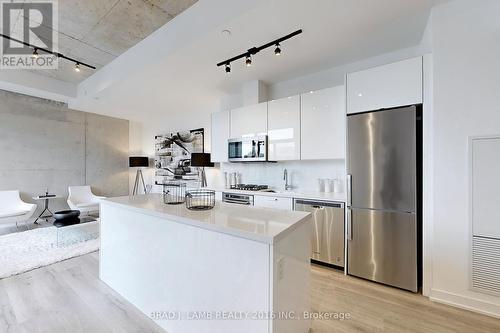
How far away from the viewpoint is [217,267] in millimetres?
1400

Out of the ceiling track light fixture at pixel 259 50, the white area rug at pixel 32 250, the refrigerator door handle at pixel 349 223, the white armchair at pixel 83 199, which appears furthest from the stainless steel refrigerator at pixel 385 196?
the white armchair at pixel 83 199

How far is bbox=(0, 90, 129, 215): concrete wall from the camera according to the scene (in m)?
4.66

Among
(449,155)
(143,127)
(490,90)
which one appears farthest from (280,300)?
(143,127)

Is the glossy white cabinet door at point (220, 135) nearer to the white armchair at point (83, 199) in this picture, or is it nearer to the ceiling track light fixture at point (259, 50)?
the ceiling track light fixture at point (259, 50)

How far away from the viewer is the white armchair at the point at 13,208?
13.1 feet

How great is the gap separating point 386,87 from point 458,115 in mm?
703

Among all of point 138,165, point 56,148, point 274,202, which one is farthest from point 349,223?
point 56,148

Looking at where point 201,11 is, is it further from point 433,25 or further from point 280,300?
point 280,300

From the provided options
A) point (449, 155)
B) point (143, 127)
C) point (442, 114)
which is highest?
point (143, 127)

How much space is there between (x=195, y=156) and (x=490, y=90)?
4177 mm

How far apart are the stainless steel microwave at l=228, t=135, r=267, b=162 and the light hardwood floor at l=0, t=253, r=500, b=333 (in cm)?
198

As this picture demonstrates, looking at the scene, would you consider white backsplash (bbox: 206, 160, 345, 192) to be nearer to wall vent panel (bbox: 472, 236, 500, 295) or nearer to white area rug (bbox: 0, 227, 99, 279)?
wall vent panel (bbox: 472, 236, 500, 295)

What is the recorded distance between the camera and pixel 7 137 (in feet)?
15.1

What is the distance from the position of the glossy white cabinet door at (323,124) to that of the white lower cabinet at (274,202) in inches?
27.6
